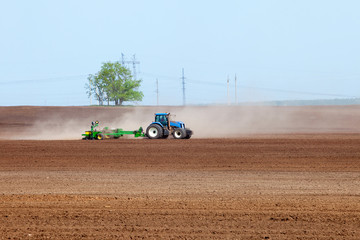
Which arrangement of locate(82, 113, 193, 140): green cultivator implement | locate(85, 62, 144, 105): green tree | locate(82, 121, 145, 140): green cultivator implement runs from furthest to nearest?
locate(85, 62, 144, 105): green tree
locate(82, 121, 145, 140): green cultivator implement
locate(82, 113, 193, 140): green cultivator implement

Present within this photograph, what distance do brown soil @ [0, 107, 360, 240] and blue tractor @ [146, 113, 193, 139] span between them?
493 centimetres

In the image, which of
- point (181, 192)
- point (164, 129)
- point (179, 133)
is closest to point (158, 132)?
point (164, 129)

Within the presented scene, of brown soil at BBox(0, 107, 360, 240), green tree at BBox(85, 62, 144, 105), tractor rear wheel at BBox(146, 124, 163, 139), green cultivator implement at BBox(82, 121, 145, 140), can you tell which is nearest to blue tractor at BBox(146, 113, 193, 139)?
tractor rear wheel at BBox(146, 124, 163, 139)

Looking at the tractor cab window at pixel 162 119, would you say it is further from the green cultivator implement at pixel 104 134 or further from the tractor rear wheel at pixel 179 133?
the green cultivator implement at pixel 104 134

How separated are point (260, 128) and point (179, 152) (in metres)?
28.3

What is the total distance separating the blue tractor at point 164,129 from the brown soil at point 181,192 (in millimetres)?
4927

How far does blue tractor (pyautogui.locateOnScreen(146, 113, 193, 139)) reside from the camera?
33375 millimetres

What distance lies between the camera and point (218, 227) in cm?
993

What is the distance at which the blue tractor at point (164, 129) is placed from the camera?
109ft

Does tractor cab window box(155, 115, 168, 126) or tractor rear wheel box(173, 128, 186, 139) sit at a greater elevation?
tractor cab window box(155, 115, 168, 126)

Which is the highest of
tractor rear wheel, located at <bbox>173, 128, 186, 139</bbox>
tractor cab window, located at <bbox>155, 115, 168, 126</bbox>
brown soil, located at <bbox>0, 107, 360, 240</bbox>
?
tractor cab window, located at <bbox>155, 115, 168, 126</bbox>

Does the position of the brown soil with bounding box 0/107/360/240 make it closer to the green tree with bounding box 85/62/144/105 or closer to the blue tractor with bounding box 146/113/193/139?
the blue tractor with bounding box 146/113/193/139

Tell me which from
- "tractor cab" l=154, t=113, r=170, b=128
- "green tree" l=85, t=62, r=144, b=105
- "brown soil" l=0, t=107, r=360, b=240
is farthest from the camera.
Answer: "green tree" l=85, t=62, r=144, b=105

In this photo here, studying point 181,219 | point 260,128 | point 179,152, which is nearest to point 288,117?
point 260,128
